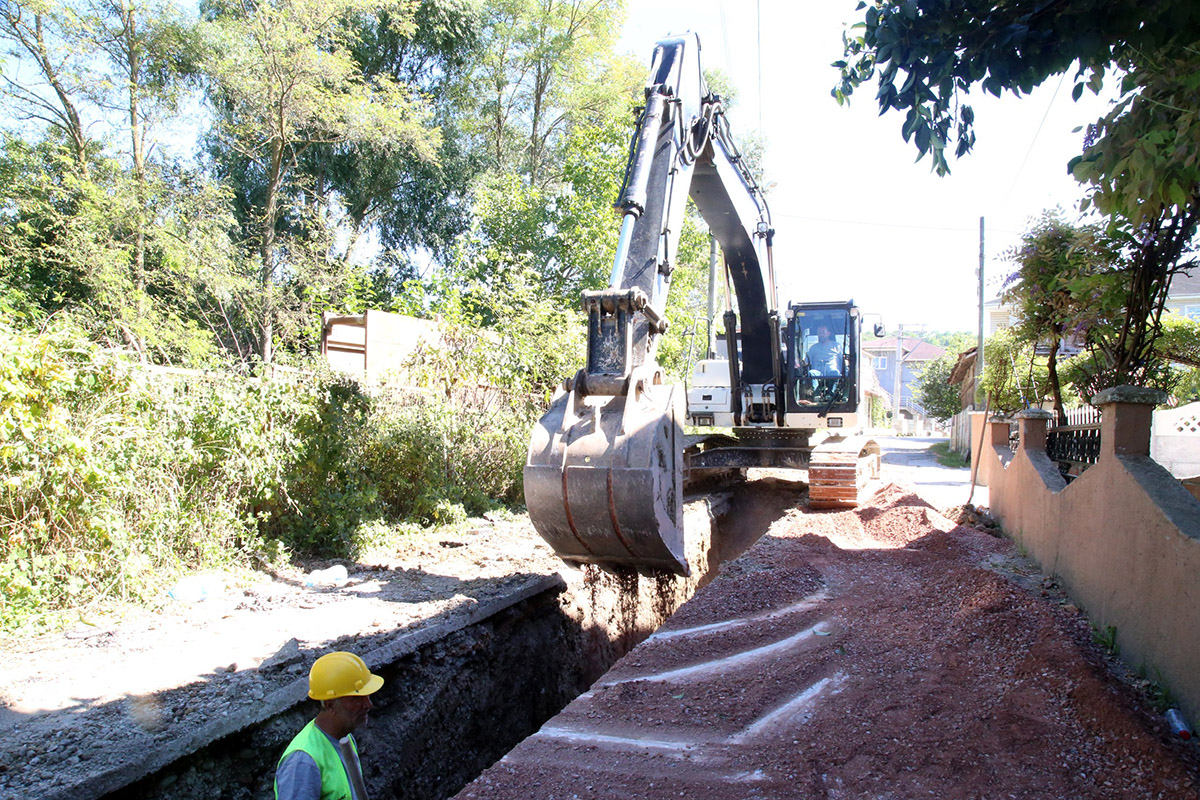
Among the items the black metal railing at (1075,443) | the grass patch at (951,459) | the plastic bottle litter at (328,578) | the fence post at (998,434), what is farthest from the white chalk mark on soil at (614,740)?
the grass patch at (951,459)

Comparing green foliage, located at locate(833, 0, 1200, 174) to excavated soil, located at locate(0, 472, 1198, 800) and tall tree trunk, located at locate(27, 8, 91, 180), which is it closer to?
excavated soil, located at locate(0, 472, 1198, 800)

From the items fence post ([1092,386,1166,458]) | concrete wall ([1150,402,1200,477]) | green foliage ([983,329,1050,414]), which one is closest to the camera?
fence post ([1092,386,1166,458])

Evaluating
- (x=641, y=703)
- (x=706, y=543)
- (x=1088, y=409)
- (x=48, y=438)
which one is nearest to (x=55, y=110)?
(x=48, y=438)

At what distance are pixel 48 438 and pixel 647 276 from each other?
436 centimetres

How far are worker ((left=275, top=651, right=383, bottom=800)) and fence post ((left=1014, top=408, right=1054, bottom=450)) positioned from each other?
6.98 m

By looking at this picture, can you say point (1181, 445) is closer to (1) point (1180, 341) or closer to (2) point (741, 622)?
(1) point (1180, 341)

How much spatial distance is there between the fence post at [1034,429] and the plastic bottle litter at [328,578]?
663cm

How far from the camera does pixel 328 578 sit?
6.74 meters

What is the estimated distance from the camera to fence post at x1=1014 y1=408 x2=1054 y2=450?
7.46 metres

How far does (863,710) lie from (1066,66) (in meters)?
3.05

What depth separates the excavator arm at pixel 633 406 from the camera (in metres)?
4.42

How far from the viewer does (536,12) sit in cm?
2342

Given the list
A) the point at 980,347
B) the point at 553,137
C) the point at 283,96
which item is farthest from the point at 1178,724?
the point at 553,137

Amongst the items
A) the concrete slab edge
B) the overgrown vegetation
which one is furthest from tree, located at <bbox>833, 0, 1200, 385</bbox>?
the overgrown vegetation
